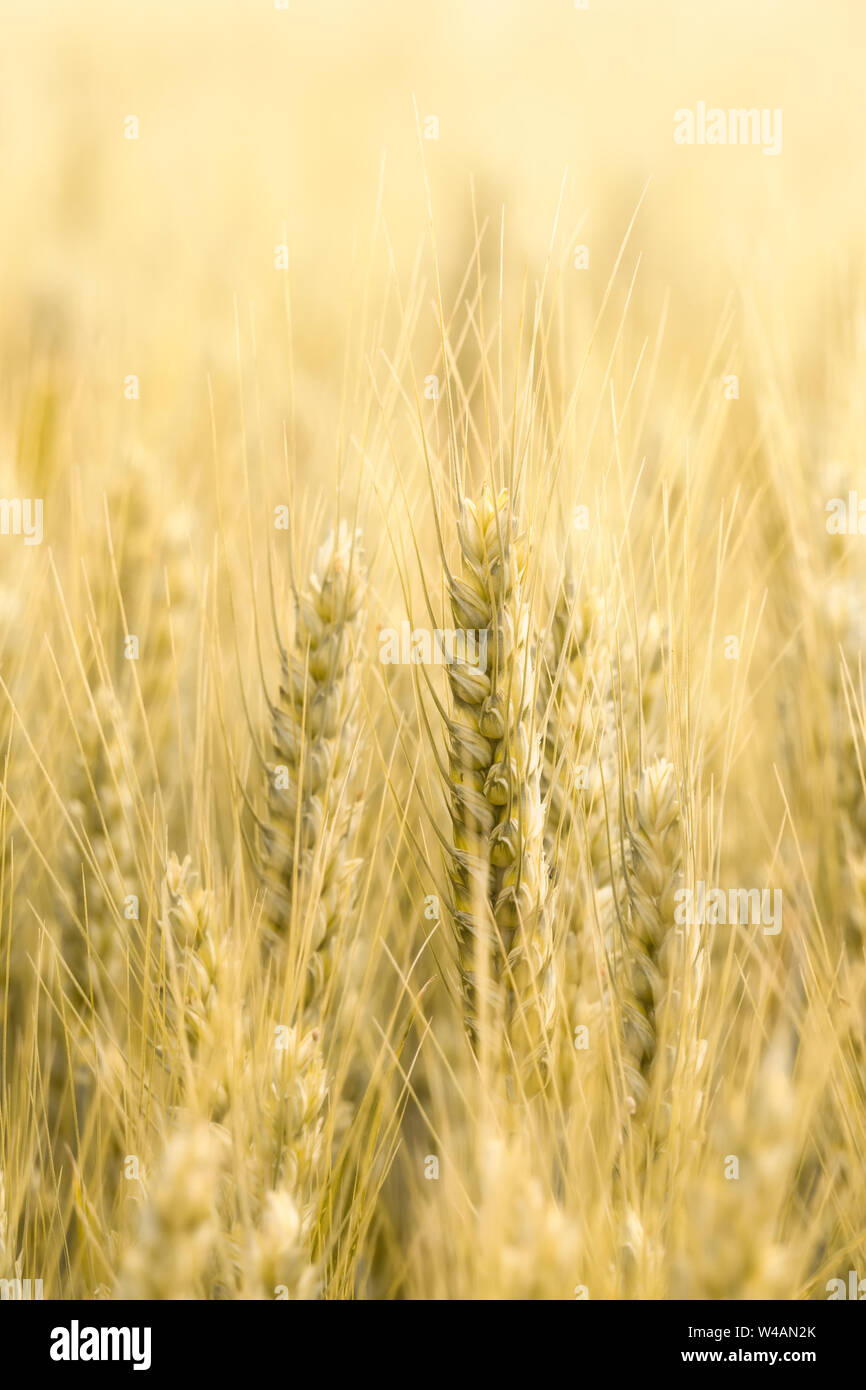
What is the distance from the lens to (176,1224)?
2.37 feet

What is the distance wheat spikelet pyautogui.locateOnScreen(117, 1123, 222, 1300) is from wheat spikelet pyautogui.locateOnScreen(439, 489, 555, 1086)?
0.32 m

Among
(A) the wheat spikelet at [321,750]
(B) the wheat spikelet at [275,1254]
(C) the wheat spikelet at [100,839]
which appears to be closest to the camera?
(B) the wheat spikelet at [275,1254]

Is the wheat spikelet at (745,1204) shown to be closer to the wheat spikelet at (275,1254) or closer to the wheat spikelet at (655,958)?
the wheat spikelet at (655,958)

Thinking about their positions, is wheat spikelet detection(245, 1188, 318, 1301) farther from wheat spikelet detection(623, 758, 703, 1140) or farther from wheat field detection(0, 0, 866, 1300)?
wheat spikelet detection(623, 758, 703, 1140)

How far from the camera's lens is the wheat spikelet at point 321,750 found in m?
1.01

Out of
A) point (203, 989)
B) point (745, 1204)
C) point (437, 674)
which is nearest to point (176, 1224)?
point (203, 989)

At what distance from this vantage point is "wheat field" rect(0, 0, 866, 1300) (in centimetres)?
92

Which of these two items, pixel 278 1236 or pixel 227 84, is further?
pixel 227 84

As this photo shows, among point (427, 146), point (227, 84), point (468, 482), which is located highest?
point (227, 84)

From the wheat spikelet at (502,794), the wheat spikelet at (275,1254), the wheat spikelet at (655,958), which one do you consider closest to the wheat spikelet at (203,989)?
the wheat spikelet at (275,1254)
